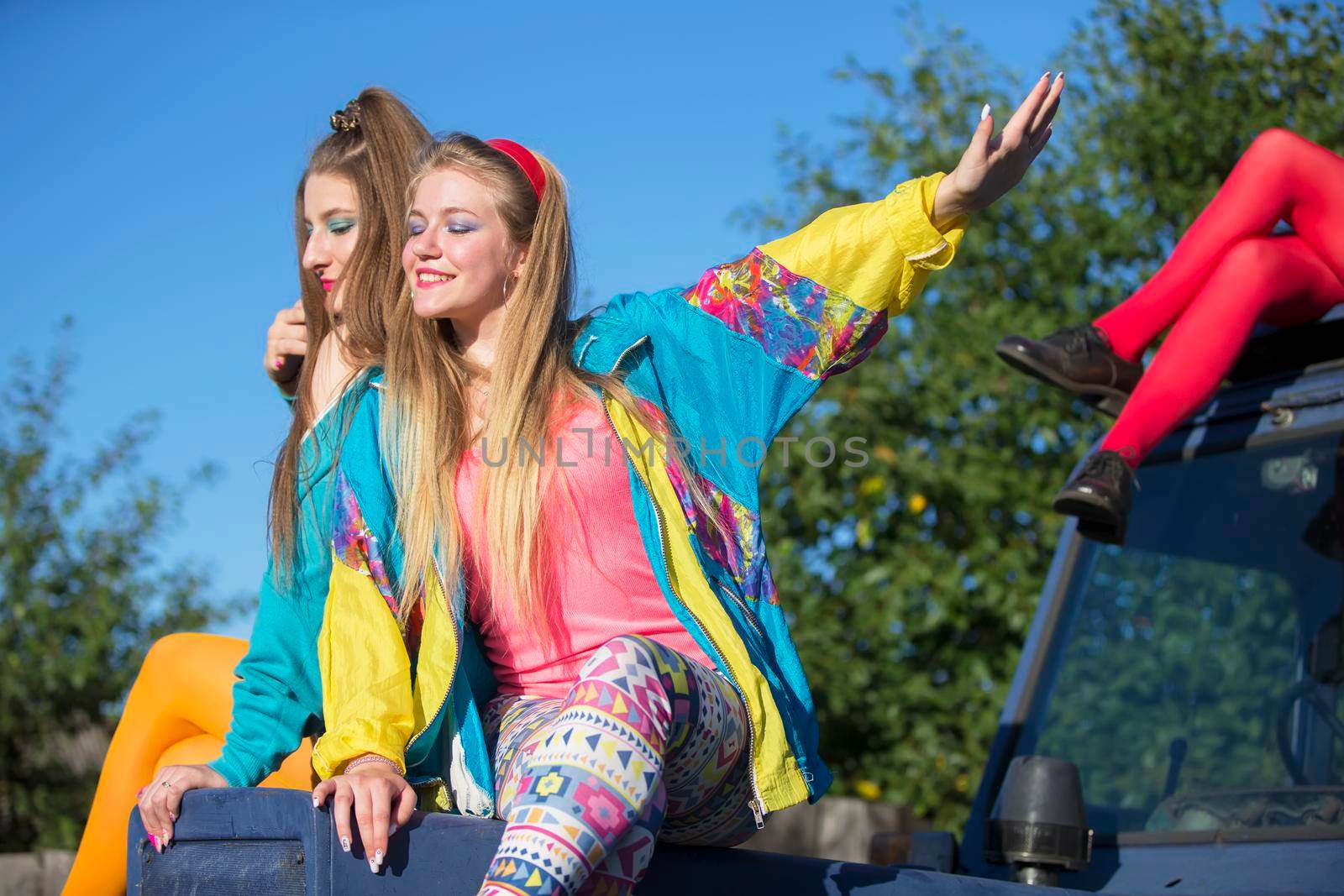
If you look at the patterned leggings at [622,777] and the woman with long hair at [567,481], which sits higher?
the woman with long hair at [567,481]

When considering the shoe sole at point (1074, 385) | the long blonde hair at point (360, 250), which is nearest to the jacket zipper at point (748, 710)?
the long blonde hair at point (360, 250)

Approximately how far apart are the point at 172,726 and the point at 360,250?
1019mm

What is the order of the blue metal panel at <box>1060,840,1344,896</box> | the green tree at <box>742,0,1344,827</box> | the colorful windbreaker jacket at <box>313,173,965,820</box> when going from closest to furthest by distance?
the colorful windbreaker jacket at <box>313,173,965,820</box> → the blue metal panel at <box>1060,840,1344,896</box> → the green tree at <box>742,0,1344,827</box>

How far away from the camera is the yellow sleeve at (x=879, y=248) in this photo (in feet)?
7.40

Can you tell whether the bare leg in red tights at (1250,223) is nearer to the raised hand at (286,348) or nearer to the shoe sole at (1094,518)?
the shoe sole at (1094,518)

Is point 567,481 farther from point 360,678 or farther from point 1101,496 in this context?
point 1101,496

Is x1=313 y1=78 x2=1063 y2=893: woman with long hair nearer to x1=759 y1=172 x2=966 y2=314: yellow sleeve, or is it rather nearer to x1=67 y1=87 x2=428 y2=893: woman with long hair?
x1=759 y1=172 x2=966 y2=314: yellow sleeve

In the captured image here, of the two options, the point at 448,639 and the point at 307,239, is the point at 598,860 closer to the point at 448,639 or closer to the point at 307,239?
the point at 448,639

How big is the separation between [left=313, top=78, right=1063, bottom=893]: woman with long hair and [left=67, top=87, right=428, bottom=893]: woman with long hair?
5.9 inches

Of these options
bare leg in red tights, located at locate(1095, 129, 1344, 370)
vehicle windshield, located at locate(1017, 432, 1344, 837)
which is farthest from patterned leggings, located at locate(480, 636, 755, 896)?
bare leg in red tights, located at locate(1095, 129, 1344, 370)

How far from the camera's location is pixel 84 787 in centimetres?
547

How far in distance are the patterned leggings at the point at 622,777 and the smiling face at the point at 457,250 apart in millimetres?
780

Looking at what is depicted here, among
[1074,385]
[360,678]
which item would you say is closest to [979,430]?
[1074,385]

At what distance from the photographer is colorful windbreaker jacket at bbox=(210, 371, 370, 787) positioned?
234 centimetres
